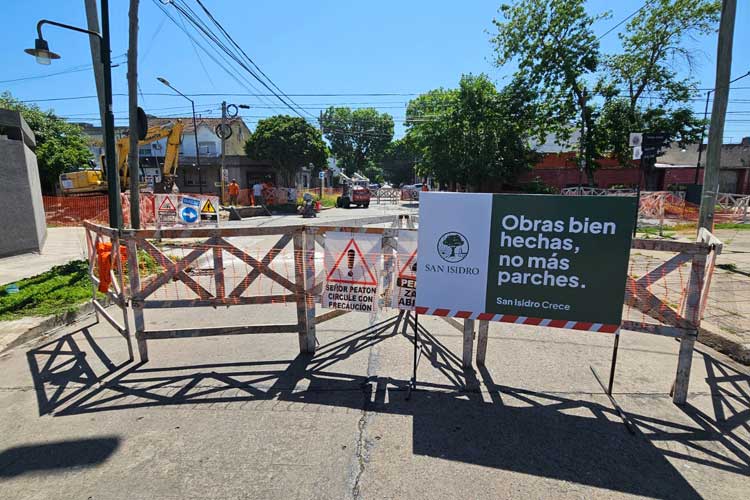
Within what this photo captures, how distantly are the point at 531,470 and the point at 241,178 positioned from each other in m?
37.6

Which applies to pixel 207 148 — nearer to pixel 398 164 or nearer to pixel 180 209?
pixel 180 209

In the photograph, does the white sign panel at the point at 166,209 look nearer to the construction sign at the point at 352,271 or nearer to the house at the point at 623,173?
the construction sign at the point at 352,271

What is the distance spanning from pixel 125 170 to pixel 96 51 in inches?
537

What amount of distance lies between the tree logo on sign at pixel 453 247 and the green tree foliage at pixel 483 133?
27.9 meters

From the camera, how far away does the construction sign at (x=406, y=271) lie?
426 centimetres

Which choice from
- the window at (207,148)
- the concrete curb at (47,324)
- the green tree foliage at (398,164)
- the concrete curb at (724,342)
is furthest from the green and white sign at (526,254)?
the green tree foliage at (398,164)

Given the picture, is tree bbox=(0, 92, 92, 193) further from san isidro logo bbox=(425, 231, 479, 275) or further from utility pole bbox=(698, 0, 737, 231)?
utility pole bbox=(698, 0, 737, 231)

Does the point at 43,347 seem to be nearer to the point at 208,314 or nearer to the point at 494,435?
the point at 208,314

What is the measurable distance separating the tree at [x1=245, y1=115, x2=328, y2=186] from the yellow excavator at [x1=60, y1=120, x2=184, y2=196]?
10752mm

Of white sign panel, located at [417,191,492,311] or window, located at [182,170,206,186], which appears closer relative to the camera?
white sign panel, located at [417,191,492,311]

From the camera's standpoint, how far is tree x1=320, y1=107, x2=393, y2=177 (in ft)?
250

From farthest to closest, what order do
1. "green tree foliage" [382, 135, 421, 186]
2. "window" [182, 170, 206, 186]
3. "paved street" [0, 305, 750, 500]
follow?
"green tree foliage" [382, 135, 421, 186] < "window" [182, 170, 206, 186] < "paved street" [0, 305, 750, 500]

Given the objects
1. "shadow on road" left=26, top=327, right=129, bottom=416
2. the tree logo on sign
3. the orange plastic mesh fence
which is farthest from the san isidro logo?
the orange plastic mesh fence

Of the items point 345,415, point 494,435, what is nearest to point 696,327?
point 494,435
